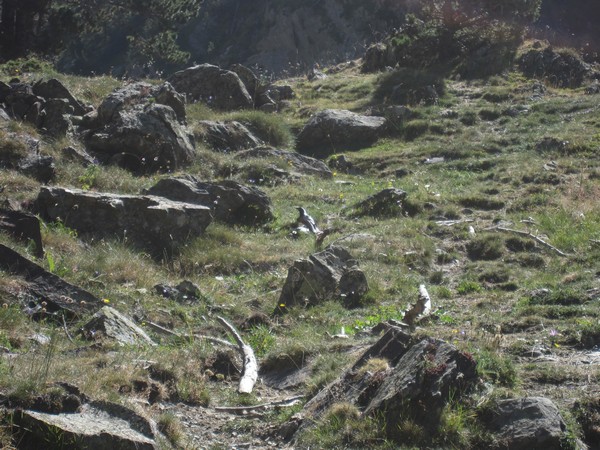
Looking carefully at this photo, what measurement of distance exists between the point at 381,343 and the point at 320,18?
45255 millimetres

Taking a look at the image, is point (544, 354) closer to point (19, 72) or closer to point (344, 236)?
point (344, 236)

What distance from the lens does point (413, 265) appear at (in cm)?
948

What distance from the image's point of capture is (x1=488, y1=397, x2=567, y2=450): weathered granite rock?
441 cm

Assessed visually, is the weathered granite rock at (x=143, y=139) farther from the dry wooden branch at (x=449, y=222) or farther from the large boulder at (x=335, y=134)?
the dry wooden branch at (x=449, y=222)

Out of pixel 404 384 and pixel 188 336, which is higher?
pixel 404 384

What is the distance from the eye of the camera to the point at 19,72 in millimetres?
17172

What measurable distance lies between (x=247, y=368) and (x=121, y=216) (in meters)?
4.22

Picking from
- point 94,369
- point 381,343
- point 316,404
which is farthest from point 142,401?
point 381,343

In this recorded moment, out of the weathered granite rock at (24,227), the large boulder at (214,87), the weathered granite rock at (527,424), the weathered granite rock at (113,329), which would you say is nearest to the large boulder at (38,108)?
the large boulder at (214,87)

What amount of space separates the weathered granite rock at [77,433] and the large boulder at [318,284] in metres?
3.84

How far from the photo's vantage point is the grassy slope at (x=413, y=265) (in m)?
5.39

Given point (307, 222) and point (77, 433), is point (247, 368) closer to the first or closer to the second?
point (77, 433)

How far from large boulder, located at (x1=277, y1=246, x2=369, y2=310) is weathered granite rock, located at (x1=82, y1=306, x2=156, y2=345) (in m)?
1.77

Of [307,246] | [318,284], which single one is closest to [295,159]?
[307,246]
